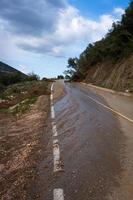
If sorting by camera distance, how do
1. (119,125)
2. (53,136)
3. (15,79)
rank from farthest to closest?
(15,79)
(119,125)
(53,136)

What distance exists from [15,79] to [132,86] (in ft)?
292

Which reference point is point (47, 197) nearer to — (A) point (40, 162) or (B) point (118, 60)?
(A) point (40, 162)

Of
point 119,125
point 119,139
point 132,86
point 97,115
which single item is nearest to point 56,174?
point 119,139

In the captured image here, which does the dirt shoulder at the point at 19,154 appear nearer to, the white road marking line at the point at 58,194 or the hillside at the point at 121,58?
the white road marking line at the point at 58,194

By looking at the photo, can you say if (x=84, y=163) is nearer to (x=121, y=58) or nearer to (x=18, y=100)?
(x=18, y=100)

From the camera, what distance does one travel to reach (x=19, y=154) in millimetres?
8469

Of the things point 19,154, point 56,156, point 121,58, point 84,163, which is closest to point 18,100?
point 19,154

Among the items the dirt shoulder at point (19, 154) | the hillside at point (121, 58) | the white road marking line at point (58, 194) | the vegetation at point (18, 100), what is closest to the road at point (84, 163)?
the white road marking line at point (58, 194)

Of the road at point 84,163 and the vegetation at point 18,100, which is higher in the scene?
the road at point 84,163

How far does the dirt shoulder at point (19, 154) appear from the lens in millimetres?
6018

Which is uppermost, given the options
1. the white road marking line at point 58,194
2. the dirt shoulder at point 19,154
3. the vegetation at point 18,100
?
the white road marking line at point 58,194

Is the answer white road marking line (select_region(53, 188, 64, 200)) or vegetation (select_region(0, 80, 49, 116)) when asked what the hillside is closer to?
vegetation (select_region(0, 80, 49, 116))

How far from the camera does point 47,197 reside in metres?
5.50

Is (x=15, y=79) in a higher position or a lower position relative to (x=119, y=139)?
lower
